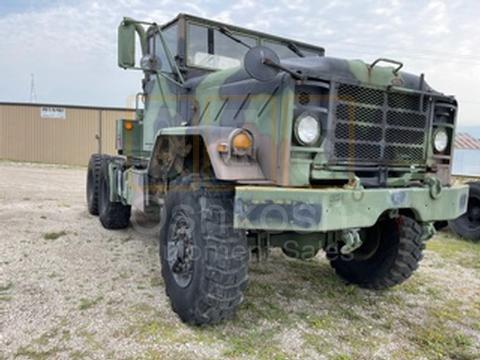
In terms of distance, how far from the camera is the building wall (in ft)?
65.0

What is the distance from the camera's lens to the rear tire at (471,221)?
21.5ft

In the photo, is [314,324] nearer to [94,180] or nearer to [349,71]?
[349,71]

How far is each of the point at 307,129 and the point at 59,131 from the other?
19.6 m

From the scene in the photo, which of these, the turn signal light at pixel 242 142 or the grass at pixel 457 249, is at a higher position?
the turn signal light at pixel 242 142

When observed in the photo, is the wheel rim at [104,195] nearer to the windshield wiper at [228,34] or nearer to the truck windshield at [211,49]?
the truck windshield at [211,49]

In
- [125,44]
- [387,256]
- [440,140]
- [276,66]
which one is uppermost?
[125,44]

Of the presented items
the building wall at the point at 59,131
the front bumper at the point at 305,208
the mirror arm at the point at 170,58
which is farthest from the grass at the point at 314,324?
the building wall at the point at 59,131

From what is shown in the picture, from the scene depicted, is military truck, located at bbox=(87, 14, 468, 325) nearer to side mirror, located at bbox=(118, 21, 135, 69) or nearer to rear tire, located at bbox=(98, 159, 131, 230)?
side mirror, located at bbox=(118, 21, 135, 69)

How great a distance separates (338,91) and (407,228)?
5.46ft

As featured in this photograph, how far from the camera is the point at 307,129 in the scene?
277 centimetres

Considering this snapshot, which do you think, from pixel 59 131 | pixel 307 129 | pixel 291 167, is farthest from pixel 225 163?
pixel 59 131

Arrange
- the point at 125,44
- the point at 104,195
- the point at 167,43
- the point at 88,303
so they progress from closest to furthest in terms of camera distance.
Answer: the point at 88,303 < the point at 125,44 < the point at 167,43 < the point at 104,195

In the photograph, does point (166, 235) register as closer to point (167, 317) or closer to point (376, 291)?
point (167, 317)

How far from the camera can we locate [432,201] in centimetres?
307
